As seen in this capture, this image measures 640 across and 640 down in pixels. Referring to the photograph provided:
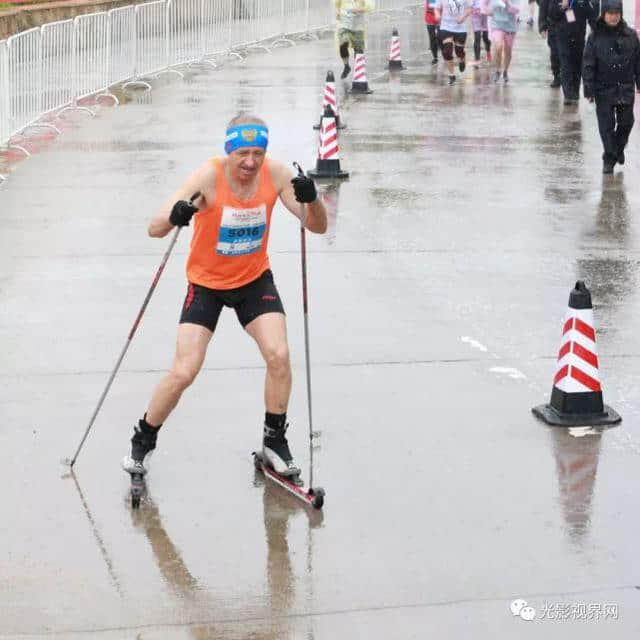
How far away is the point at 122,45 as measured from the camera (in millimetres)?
23719

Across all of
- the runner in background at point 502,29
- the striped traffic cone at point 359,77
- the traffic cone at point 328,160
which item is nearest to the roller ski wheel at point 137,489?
the traffic cone at point 328,160

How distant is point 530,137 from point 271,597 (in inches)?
544

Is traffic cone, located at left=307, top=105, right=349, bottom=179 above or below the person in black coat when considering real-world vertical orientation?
below

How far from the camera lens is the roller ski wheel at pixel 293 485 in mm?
6809

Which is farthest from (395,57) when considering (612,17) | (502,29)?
(612,17)

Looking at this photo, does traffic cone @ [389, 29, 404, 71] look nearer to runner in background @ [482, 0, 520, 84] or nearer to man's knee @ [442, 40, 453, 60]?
runner in background @ [482, 0, 520, 84]

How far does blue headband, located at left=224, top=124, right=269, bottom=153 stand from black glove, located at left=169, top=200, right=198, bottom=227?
352mm

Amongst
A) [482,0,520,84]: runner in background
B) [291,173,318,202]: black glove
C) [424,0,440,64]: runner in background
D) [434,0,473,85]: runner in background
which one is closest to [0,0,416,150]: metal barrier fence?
[424,0,440,64]: runner in background

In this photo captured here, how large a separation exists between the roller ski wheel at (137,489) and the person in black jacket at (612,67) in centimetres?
965

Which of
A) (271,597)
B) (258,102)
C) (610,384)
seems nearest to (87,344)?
(610,384)

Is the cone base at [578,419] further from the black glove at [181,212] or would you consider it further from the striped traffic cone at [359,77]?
the striped traffic cone at [359,77]

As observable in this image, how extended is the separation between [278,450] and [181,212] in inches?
51.9

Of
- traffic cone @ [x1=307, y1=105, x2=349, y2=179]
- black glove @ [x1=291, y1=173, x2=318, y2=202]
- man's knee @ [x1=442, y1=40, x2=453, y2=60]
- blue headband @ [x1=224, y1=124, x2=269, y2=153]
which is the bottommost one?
traffic cone @ [x1=307, y1=105, x2=349, y2=179]

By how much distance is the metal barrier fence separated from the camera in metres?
18.2
